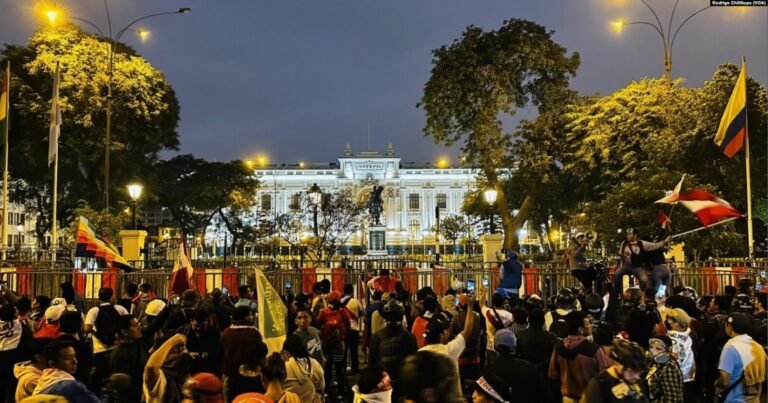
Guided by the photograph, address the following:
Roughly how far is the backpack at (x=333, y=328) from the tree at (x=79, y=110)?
26117 mm

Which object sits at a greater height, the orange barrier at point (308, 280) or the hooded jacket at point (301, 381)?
the orange barrier at point (308, 280)

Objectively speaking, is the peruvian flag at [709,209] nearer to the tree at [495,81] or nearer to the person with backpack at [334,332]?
the person with backpack at [334,332]

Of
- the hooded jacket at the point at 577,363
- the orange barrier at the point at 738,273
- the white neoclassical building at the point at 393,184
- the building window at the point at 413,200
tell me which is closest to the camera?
the hooded jacket at the point at 577,363

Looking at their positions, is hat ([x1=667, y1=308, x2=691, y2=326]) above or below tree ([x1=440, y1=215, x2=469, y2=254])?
below

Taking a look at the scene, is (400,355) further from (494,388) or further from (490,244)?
(490,244)

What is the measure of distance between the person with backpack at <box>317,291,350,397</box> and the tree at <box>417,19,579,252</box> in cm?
2084

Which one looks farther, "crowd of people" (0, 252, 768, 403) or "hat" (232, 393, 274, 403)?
"crowd of people" (0, 252, 768, 403)

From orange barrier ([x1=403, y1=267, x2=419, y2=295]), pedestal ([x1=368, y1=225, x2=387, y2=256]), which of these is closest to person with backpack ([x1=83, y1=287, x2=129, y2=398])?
orange barrier ([x1=403, y1=267, x2=419, y2=295])

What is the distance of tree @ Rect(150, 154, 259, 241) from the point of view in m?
47.9

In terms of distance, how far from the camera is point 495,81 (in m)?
30.4

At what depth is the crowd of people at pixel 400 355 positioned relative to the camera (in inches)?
192

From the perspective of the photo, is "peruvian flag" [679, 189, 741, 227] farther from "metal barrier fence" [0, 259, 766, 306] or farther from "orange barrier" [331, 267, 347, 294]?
"orange barrier" [331, 267, 347, 294]

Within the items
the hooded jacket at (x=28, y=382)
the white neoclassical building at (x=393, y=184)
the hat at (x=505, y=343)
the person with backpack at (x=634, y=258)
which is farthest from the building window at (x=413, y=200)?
the hooded jacket at (x=28, y=382)

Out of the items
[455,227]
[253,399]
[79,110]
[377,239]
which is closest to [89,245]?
[253,399]
